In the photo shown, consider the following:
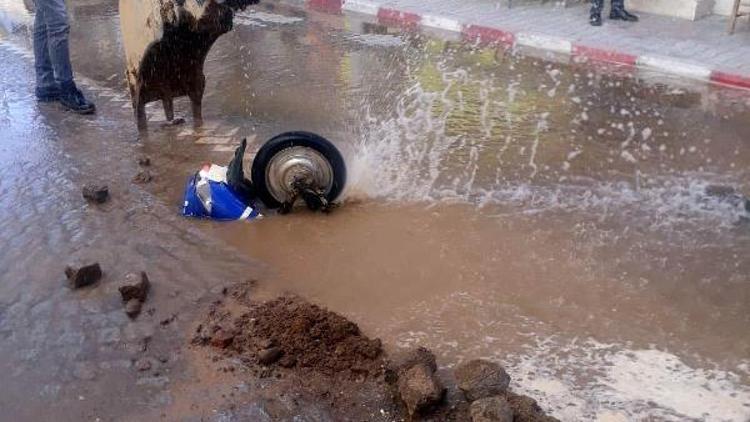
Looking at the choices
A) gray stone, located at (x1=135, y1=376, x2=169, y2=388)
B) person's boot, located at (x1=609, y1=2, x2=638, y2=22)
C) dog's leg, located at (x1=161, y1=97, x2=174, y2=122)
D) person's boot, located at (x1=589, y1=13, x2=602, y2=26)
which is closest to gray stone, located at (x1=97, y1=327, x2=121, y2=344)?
gray stone, located at (x1=135, y1=376, x2=169, y2=388)

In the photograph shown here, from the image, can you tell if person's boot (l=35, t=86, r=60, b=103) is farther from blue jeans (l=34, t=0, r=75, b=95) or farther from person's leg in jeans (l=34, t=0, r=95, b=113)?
person's leg in jeans (l=34, t=0, r=95, b=113)

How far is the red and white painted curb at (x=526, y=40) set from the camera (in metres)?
7.57

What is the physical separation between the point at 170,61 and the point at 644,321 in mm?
4162

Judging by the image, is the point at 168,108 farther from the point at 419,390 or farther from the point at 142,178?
the point at 419,390

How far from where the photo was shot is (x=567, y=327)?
12.0 ft

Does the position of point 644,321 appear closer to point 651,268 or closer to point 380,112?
point 651,268

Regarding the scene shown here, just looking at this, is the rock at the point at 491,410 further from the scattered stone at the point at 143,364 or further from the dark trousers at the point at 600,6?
the dark trousers at the point at 600,6

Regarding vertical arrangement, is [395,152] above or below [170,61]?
below

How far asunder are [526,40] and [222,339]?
261 inches

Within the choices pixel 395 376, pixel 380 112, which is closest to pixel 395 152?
pixel 380 112

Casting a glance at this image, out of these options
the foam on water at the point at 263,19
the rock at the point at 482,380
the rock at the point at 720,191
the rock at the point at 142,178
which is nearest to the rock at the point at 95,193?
the rock at the point at 142,178

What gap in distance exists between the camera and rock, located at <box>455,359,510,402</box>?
10.0ft

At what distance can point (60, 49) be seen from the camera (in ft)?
22.0

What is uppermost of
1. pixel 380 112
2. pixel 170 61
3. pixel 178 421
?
pixel 170 61
